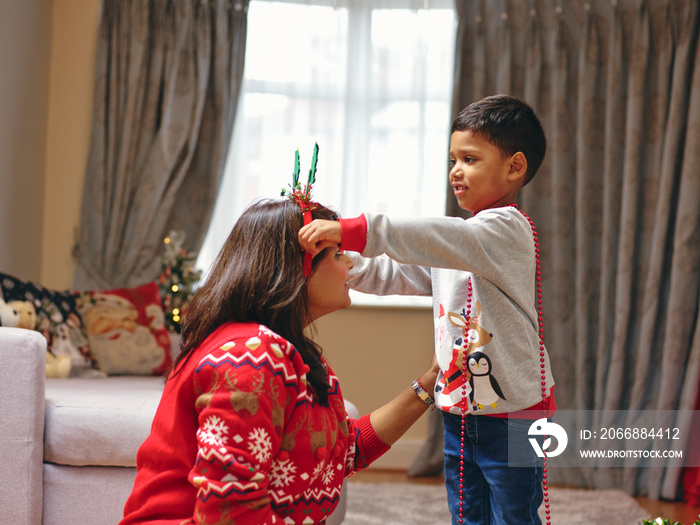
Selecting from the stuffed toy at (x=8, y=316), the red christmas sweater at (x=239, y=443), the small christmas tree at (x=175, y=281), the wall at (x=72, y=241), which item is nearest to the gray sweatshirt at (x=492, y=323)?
the red christmas sweater at (x=239, y=443)

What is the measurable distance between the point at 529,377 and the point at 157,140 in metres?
2.70

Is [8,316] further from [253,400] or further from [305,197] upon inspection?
[253,400]

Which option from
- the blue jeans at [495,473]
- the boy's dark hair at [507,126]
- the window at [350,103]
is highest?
the window at [350,103]

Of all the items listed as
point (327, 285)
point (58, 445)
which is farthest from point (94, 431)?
point (327, 285)

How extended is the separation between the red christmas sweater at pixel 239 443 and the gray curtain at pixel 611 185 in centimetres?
253

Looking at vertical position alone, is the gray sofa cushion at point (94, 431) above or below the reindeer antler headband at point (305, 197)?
below

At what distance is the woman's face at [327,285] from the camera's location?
3.75 ft

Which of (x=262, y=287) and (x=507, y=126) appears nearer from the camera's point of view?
(x=262, y=287)

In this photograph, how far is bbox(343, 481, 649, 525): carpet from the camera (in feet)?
8.86

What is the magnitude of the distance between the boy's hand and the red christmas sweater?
16 cm

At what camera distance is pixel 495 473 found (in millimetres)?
1358

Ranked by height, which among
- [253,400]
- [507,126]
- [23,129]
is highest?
[23,129]

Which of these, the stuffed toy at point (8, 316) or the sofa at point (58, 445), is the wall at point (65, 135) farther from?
the sofa at point (58, 445)

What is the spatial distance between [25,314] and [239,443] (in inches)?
72.5
